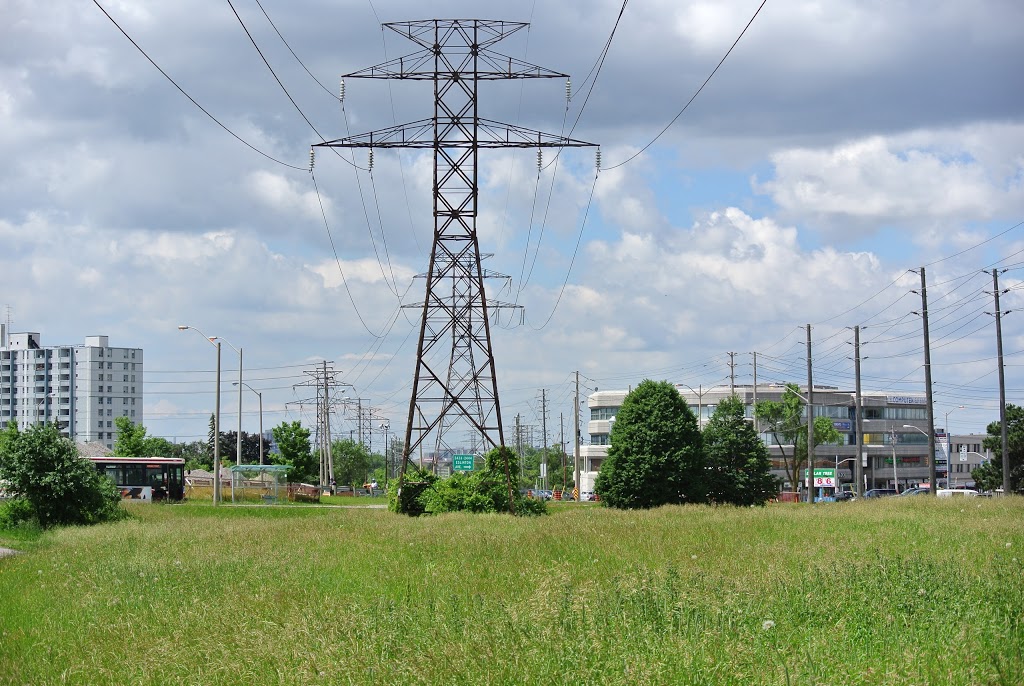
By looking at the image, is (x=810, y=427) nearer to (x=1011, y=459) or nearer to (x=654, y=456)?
(x=1011, y=459)

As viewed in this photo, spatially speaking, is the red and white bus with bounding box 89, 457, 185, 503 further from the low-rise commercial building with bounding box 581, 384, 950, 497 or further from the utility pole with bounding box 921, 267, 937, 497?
the low-rise commercial building with bounding box 581, 384, 950, 497

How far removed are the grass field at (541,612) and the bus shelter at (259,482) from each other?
4230cm

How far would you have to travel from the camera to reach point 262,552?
68.7 ft

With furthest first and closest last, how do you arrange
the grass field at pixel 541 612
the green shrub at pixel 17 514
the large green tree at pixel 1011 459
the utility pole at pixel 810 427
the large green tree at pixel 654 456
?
the large green tree at pixel 1011 459, the utility pole at pixel 810 427, the large green tree at pixel 654 456, the green shrub at pixel 17 514, the grass field at pixel 541 612

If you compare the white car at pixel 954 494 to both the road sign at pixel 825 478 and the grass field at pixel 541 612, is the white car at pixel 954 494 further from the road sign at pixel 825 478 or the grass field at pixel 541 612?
the grass field at pixel 541 612

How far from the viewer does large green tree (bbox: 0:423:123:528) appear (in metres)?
37.2

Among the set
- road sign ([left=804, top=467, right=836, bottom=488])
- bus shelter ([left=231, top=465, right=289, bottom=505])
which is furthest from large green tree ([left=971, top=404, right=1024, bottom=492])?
bus shelter ([left=231, top=465, right=289, bottom=505])

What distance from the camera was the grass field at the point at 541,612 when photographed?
8539 mm

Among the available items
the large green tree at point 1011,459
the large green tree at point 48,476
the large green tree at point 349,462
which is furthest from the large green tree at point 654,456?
the large green tree at point 349,462

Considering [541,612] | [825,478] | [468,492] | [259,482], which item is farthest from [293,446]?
[541,612]

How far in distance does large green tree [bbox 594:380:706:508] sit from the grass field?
70.9 feet

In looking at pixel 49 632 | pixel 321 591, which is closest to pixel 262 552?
pixel 321 591

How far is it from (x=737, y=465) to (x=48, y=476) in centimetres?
2763

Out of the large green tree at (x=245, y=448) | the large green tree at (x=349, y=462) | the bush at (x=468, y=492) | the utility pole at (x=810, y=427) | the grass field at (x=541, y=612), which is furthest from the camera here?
the large green tree at (x=349, y=462)
